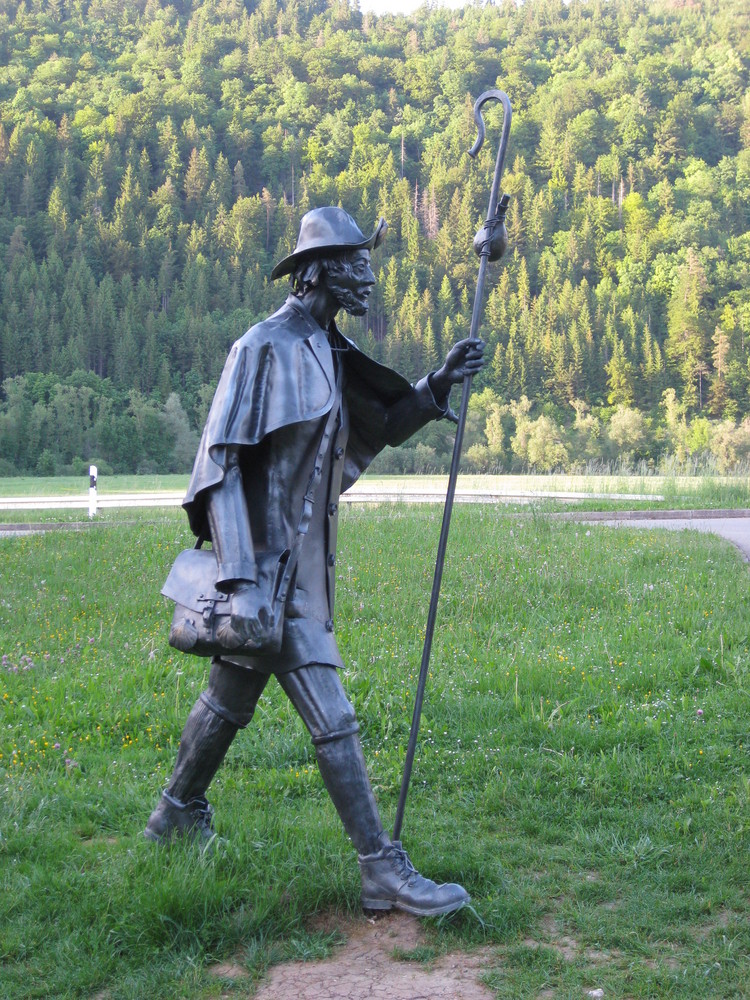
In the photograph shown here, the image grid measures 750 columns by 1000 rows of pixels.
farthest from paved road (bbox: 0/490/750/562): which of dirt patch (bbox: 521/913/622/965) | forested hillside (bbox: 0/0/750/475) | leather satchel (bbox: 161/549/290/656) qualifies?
forested hillside (bbox: 0/0/750/475)

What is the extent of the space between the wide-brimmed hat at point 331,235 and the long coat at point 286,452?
23 centimetres

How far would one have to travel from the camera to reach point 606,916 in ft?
13.3

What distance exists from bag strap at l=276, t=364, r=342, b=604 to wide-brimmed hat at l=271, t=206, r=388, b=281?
0.58m

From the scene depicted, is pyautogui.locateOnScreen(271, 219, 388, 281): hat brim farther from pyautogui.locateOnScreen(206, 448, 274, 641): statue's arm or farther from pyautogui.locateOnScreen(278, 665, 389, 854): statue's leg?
pyautogui.locateOnScreen(278, 665, 389, 854): statue's leg

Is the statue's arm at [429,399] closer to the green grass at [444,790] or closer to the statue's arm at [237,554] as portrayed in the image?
the statue's arm at [237,554]

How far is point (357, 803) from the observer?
12.9 ft

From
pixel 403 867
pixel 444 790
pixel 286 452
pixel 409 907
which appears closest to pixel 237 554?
pixel 286 452

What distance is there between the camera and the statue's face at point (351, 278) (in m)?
4.16

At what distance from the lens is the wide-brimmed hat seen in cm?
408

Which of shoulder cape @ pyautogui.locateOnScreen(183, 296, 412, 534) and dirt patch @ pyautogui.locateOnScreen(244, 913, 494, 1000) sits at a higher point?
shoulder cape @ pyautogui.locateOnScreen(183, 296, 412, 534)

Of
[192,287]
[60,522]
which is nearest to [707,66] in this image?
[192,287]

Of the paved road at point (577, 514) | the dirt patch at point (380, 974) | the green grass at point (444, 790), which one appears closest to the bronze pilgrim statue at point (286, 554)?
the dirt patch at point (380, 974)

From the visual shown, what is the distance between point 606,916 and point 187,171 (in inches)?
3870

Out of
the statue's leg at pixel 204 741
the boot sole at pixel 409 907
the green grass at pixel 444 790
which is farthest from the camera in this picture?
the statue's leg at pixel 204 741
